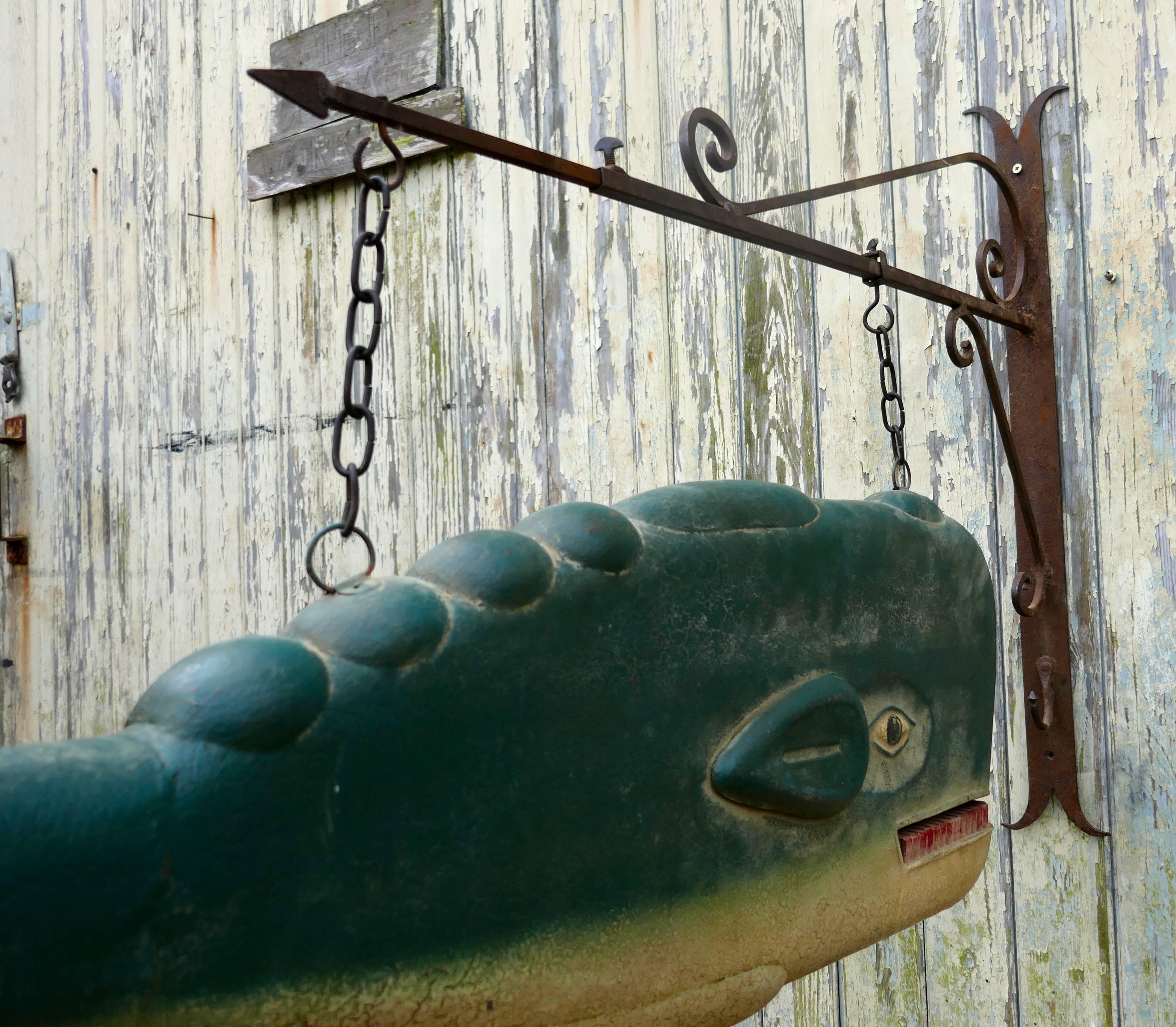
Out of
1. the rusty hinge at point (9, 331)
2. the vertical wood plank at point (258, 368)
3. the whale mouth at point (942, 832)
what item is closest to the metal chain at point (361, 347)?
the whale mouth at point (942, 832)

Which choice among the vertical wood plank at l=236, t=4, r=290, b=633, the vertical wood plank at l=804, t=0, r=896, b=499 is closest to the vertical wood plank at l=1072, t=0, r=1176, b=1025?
the vertical wood plank at l=804, t=0, r=896, b=499

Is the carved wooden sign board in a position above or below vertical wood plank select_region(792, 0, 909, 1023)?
above

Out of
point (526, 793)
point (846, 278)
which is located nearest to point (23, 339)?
point (846, 278)

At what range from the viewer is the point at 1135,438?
1400 millimetres

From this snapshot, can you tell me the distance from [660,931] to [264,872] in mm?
277

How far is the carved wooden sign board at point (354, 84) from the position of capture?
2074 millimetres

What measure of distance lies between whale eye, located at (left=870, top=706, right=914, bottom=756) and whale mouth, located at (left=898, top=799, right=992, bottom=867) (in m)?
0.08

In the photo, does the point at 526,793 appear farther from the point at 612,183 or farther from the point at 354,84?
the point at 354,84

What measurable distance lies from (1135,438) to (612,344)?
82 cm

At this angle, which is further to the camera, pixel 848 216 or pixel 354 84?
pixel 354 84

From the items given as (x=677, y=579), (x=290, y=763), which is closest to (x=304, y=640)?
(x=290, y=763)

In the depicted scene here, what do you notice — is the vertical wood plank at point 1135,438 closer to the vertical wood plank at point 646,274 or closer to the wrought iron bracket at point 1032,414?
the wrought iron bracket at point 1032,414

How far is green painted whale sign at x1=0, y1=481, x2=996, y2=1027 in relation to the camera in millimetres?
552

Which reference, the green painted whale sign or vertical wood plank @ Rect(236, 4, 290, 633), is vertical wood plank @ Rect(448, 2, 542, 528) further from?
the green painted whale sign
